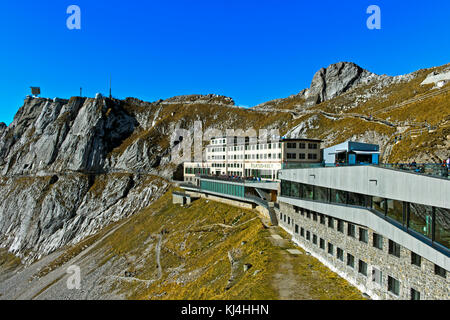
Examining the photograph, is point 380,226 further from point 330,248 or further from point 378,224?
point 330,248

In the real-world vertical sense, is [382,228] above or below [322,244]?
above

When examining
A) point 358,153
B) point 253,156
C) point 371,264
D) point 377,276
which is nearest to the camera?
point 377,276

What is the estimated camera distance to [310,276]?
87.6 feet

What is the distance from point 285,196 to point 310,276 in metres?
15.9

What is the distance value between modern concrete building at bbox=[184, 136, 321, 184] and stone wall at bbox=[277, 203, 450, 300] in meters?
25.4

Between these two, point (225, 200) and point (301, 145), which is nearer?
point (301, 145)

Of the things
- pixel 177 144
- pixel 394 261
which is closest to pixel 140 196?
pixel 177 144

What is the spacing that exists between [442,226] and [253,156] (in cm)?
5571

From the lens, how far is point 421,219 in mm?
17094

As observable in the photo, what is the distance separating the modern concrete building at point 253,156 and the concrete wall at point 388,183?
28.6m

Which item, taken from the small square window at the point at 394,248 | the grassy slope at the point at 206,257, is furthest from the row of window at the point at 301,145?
the small square window at the point at 394,248

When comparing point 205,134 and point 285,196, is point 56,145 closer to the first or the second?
point 205,134

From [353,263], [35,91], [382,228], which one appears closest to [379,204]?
[382,228]

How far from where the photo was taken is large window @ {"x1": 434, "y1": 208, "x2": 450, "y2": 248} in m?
15.2
